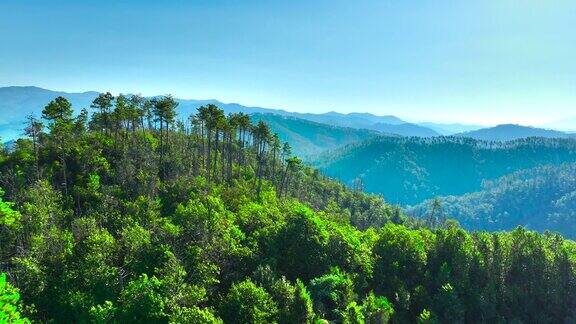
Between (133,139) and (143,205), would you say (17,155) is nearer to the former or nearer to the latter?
(133,139)

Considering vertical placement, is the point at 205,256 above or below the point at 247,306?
above

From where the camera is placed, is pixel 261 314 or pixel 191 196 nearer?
pixel 261 314

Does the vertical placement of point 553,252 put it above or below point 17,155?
below

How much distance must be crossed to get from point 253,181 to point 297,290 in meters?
76.4

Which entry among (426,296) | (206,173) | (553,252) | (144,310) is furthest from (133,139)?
(553,252)

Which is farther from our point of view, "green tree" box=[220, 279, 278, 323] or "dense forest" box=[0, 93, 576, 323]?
"dense forest" box=[0, 93, 576, 323]

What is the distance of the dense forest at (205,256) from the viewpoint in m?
57.3

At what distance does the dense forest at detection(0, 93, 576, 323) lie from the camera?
5734cm

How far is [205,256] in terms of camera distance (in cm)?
6644

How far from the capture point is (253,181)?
134 meters

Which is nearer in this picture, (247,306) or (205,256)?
(247,306)

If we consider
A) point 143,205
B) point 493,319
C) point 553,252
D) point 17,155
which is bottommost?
point 493,319

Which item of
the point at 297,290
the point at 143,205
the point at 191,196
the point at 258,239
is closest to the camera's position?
the point at 297,290

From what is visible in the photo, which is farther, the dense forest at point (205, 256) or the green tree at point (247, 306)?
the dense forest at point (205, 256)
